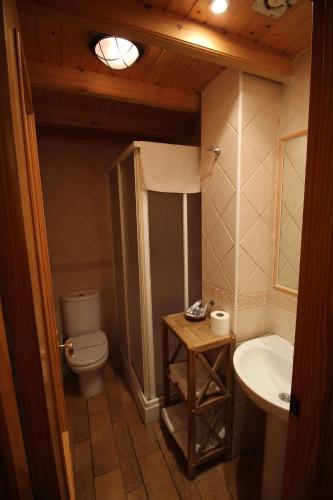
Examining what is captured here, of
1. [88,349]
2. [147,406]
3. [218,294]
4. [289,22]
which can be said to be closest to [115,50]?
[289,22]

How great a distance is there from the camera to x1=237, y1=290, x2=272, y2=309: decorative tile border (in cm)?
140

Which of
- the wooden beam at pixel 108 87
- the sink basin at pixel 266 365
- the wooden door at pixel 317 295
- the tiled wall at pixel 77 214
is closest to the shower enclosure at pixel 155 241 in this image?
the wooden beam at pixel 108 87

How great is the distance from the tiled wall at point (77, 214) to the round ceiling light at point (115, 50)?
1.33 metres

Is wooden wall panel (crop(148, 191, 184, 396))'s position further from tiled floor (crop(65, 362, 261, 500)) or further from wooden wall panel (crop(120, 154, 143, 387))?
tiled floor (crop(65, 362, 261, 500))

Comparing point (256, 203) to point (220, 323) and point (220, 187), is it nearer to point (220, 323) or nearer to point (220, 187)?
point (220, 187)

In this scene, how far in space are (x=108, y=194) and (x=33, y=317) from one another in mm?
2191

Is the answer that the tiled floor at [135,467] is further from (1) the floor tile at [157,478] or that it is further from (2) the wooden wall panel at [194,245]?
(2) the wooden wall panel at [194,245]

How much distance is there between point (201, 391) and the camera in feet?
4.55

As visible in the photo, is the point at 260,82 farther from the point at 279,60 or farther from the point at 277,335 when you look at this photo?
the point at 277,335

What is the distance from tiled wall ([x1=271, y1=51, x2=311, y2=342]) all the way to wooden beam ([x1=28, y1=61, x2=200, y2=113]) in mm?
588

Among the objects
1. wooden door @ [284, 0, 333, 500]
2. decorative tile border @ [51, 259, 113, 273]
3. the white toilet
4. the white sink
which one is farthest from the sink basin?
decorative tile border @ [51, 259, 113, 273]

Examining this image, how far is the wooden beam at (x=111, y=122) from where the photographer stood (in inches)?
70.8

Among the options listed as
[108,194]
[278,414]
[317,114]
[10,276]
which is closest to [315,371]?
[278,414]

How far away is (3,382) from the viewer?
1.33ft
